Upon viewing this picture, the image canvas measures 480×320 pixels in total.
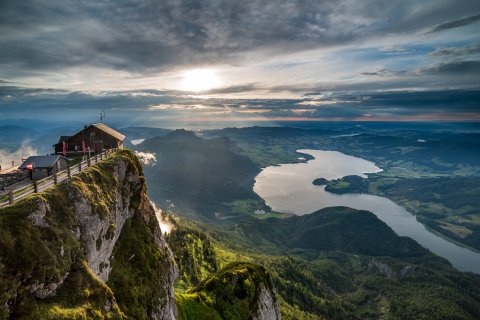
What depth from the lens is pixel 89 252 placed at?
31328 mm

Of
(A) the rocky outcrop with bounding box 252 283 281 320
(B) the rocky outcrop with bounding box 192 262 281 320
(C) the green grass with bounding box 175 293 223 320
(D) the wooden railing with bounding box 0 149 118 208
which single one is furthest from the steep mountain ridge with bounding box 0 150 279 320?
(A) the rocky outcrop with bounding box 252 283 281 320

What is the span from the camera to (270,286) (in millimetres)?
80125

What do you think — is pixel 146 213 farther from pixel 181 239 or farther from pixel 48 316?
pixel 181 239

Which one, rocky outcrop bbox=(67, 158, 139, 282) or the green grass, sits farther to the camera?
the green grass

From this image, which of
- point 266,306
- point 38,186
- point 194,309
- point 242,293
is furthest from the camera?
point 266,306

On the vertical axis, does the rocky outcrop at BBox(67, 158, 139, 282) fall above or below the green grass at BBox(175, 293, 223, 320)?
above

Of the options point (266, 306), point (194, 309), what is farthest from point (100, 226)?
point (266, 306)

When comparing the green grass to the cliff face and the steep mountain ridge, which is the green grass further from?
the cliff face

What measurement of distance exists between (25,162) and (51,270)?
26.2 meters

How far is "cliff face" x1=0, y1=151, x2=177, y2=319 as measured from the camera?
75.5 ft

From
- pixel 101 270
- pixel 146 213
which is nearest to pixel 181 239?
pixel 146 213

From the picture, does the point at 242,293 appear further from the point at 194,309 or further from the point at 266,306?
the point at 194,309

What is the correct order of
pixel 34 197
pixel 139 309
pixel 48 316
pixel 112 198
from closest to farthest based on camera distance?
pixel 48 316, pixel 34 197, pixel 139 309, pixel 112 198

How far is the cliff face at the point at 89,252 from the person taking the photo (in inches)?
906
